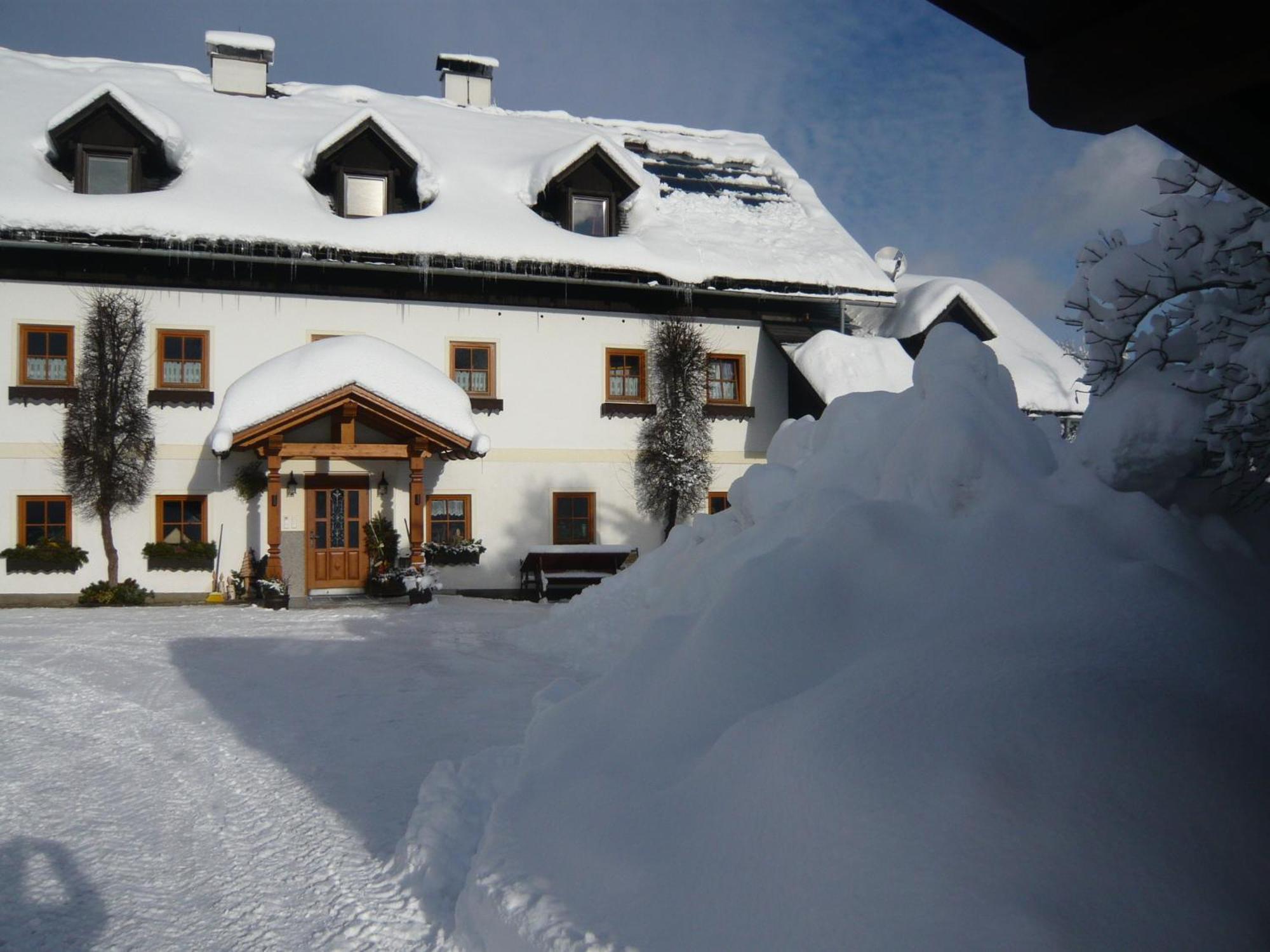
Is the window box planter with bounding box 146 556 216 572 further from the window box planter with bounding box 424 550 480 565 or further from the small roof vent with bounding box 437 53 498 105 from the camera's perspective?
the small roof vent with bounding box 437 53 498 105

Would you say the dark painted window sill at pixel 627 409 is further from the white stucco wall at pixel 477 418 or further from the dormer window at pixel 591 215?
the dormer window at pixel 591 215

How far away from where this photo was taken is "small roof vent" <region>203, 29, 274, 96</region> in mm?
17250

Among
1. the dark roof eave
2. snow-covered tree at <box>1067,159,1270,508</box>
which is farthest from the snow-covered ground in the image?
the dark roof eave

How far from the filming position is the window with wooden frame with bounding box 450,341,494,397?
14852 millimetres

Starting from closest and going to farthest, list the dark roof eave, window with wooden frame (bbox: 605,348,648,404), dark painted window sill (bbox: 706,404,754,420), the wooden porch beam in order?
the wooden porch beam, the dark roof eave, window with wooden frame (bbox: 605,348,648,404), dark painted window sill (bbox: 706,404,754,420)

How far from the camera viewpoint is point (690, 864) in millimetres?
3293

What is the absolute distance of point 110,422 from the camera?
1302 cm

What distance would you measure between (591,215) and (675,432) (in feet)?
13.8

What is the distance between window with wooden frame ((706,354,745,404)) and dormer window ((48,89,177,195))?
9722mm

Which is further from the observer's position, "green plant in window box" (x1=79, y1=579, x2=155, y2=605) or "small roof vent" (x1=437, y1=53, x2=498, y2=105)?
"small roof vent" (x1=437, y1=53, x2=498, y2=105)

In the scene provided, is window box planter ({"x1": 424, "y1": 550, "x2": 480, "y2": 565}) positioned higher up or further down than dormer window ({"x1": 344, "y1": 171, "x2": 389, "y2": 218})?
further down

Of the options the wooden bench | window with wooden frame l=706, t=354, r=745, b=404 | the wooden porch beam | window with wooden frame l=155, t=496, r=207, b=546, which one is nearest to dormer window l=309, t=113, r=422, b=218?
the wooden porch beam

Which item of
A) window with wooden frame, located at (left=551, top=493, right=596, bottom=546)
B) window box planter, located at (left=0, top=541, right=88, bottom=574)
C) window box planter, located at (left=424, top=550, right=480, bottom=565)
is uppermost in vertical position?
window with wooden frame, located at (left=551, top=493, right=596, bottom=546)

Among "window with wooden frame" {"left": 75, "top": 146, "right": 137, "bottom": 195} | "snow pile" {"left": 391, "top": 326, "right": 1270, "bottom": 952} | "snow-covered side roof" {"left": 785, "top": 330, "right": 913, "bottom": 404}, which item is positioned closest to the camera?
"snow pile" {"left": 391, "top": 326, "right": 1270, "bottom": 952}
